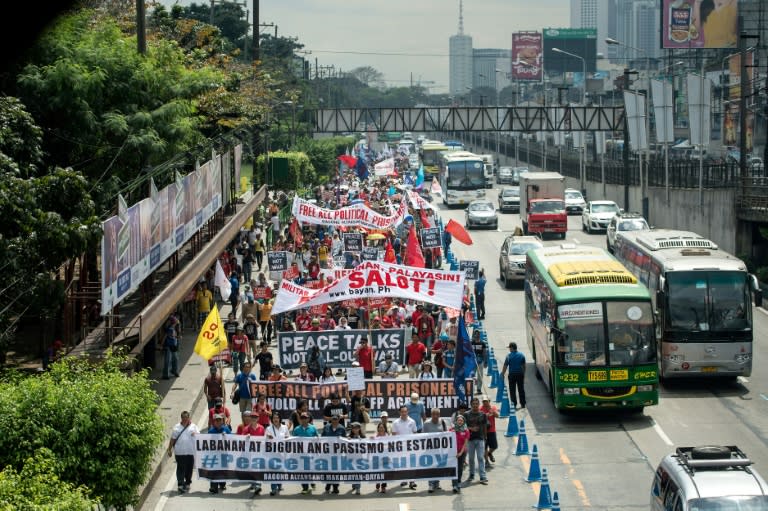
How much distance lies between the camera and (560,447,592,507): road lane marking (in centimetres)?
1991

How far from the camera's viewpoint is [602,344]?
25.0 metres

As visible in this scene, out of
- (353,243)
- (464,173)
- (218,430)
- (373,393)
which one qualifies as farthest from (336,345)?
(464,173)

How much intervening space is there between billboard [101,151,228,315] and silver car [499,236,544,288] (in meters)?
11.8

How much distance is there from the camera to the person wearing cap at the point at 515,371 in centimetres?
2577

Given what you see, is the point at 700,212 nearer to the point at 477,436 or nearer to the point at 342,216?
the point at 342,216

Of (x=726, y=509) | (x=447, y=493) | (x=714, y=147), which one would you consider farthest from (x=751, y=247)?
(x=714, y=147)

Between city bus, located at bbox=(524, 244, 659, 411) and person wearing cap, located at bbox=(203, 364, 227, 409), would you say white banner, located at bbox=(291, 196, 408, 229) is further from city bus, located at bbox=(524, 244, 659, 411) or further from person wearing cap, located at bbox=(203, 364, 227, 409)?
person wearing cap, located at bbox=(203, 364, 227, 409)

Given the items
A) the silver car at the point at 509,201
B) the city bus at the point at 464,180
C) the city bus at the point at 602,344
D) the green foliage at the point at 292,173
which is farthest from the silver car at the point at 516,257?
the city bus at the point at 464,180

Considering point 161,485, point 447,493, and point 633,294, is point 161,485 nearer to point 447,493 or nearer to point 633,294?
point 447,493

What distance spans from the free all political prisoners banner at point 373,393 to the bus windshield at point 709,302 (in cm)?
682

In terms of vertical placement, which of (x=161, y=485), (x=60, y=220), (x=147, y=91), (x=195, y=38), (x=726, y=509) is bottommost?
(x=161, y=485)

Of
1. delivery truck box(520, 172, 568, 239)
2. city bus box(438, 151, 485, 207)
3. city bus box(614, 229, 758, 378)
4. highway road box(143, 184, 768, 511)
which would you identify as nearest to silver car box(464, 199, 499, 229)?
delivery truck box(520, 172, 568, 239)

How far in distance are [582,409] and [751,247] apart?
2618 centimetres

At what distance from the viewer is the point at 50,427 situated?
54.7 feet
